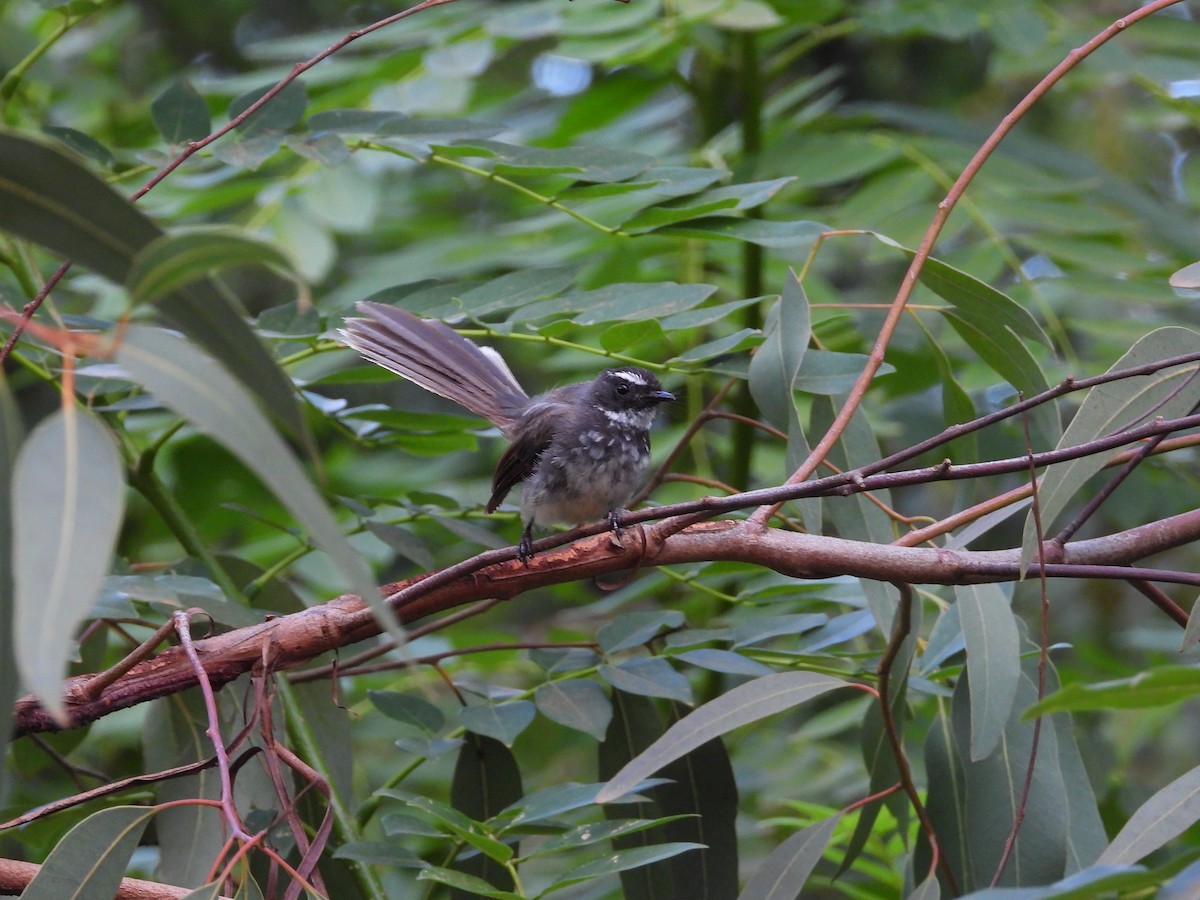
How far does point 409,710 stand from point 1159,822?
1.47 metres

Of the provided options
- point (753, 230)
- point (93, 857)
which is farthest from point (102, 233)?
point (753, 230)

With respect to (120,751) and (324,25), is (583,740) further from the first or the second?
(324,25)

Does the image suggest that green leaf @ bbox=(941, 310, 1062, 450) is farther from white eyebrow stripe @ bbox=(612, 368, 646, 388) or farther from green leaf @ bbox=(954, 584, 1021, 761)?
white eyebrow stripe @ bbox=(612, 368, 646, 388)

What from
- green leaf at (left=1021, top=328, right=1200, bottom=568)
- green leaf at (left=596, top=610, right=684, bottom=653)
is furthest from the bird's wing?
green leaf at (left=1021, top=328, right=1200, bottom=568)

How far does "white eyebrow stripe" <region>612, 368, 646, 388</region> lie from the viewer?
12.6 ft

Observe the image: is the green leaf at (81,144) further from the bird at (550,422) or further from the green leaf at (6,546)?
the green leaf at (6,546)

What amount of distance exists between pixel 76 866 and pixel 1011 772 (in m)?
1.75

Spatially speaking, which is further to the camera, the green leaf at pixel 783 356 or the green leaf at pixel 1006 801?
the green leaf at pixel 783 356

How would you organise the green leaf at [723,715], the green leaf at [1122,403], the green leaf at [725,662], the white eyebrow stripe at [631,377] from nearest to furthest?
the green leaf at [723,715] < the green leaf at [1122,403] < the green leaf at [725,662] < the white eyebrow stripe at [631,377]

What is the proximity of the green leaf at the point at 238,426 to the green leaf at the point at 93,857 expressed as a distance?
110 cm

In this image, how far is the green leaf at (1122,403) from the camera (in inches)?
80.4

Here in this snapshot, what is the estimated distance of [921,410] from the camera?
418 cm

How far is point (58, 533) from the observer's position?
3.81 feet

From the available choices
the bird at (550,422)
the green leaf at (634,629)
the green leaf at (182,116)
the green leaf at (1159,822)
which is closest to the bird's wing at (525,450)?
the bird at (550,422)
